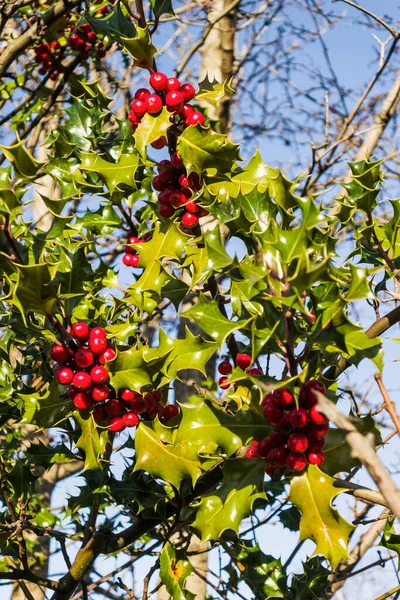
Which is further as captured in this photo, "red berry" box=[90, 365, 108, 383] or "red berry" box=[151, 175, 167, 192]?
"red berry" box=[151, 175, 167, 192]

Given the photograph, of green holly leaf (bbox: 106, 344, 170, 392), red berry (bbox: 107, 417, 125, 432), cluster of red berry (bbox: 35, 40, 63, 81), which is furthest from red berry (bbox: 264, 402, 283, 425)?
cluster of red berry (bbox: 35, 40, 63, 81)

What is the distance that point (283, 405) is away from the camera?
1.57m

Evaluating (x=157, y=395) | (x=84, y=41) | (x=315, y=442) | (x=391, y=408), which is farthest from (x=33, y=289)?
(x=84, y=41)

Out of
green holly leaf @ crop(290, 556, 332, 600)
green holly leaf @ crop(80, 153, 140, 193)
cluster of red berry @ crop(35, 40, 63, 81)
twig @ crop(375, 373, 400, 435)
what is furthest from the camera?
cluster of red berry @ crop(35, 40, 63, 81)

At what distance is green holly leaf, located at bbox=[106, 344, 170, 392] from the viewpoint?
5.98 feet

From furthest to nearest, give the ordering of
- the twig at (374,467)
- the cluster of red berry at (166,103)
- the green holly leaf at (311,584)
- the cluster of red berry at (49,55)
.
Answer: the cluster of red berry at (49,55), the green holly leaf at (311,584), the cluster of red berry at (166,103), the twig at (374,467)

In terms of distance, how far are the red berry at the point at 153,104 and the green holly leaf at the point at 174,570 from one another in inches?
53.2

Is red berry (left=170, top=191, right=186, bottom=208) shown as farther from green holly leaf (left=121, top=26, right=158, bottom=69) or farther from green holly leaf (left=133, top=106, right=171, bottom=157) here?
green holly leaf (left=121, top=26, right=158, bottom=69)

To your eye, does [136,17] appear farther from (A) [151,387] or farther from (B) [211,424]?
(B) [211,424]

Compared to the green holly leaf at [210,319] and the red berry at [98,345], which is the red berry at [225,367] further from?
the green holly leaf at [210,319]

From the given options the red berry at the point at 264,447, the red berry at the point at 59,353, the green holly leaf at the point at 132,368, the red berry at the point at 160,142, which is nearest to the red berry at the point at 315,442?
the red berry at the point at 264,447

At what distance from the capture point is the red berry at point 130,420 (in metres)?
1.88

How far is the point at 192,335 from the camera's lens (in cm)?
183

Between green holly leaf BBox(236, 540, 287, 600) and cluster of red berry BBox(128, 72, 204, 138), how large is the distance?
1.39 m
